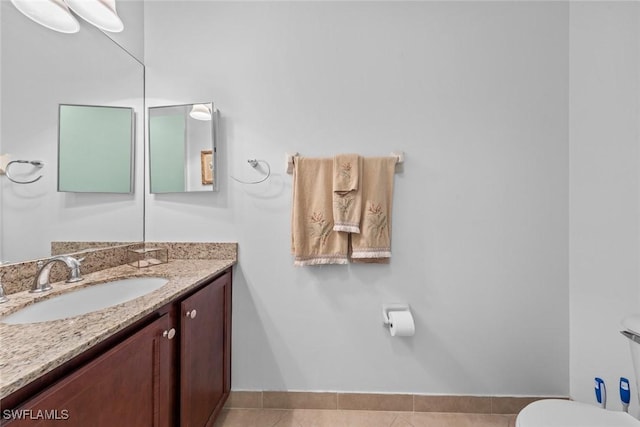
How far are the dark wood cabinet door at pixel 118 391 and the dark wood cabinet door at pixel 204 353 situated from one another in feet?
0.29

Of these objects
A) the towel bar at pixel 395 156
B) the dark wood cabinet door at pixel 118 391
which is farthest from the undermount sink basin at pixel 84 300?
the towel bar at pixel 395 156

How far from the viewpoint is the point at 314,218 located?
156cm

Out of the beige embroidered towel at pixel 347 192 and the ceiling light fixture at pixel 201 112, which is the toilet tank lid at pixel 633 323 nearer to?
the beige embroidered towel at pixel 347 192

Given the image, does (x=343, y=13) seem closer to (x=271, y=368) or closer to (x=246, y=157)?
(x=246, y=157)

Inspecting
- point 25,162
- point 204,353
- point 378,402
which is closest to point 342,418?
point 378,402

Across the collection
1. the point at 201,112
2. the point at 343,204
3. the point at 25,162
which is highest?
the point at 201,112

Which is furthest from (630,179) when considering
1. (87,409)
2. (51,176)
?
(51,176)

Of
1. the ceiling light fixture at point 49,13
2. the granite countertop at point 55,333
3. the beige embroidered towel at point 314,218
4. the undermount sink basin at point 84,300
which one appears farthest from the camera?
the beige embroidered towel at point 314,218

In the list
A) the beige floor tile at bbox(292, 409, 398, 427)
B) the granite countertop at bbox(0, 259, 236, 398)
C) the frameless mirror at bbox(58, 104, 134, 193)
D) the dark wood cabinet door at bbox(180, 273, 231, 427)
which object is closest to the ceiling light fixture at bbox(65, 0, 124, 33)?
the frameless mirror at bbox(58, 104, 134, 193)

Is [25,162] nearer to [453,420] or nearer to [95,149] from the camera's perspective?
[95,149]

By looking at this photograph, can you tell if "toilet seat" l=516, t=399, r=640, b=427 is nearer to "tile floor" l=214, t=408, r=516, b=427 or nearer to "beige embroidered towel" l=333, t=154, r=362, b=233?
"tile floor" l=214, t=408, r=516, b=427

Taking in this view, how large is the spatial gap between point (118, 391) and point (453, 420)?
1.63 metres

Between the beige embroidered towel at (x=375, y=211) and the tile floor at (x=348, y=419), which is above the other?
the beige embroidered towel at (x=375, y=211)

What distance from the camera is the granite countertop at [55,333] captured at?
54 centimetres
